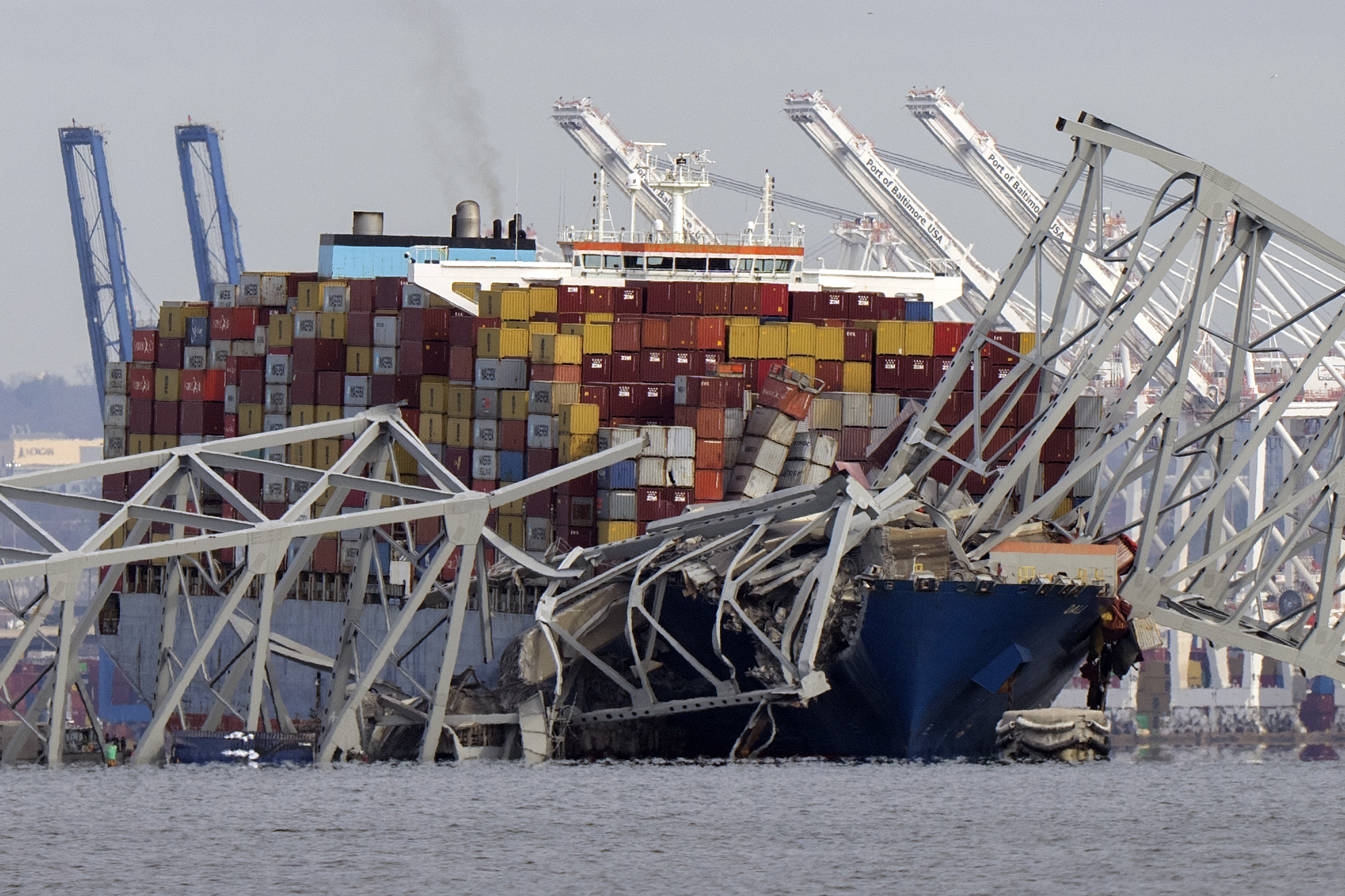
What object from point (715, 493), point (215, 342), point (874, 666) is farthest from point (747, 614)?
point (215, 342)

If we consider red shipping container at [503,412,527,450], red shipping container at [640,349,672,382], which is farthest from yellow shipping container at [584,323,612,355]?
red shipping container at [503,412,527,450]

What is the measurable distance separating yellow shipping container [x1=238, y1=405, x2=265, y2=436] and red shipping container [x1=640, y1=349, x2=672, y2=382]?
1609 centimetres

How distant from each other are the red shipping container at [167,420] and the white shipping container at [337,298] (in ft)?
27.1

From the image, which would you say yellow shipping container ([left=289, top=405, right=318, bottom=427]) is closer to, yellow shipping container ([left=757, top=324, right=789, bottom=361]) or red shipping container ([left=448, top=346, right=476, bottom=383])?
red shipping container ([left=448, top=346, right=476, bottom=383])

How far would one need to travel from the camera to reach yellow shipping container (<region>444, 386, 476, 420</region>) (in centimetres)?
7288

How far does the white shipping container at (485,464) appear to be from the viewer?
7162 cm

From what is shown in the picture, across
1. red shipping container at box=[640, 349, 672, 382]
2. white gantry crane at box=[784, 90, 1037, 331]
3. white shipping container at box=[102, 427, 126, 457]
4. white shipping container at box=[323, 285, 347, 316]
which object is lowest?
white shipping container at box=[102, 427, 126, 457]

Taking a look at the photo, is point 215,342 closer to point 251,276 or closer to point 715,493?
point 251,276

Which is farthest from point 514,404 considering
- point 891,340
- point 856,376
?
point 891,340

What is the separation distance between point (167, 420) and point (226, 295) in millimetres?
5112

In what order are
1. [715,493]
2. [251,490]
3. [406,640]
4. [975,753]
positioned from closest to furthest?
[975,753] < [715,493] < [406,640] < [251,490]

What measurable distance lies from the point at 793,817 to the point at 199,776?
15.0 meters

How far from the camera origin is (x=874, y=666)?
176 feet

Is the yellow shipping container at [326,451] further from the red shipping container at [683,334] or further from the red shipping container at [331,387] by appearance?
the red shipping container at [683,334]
